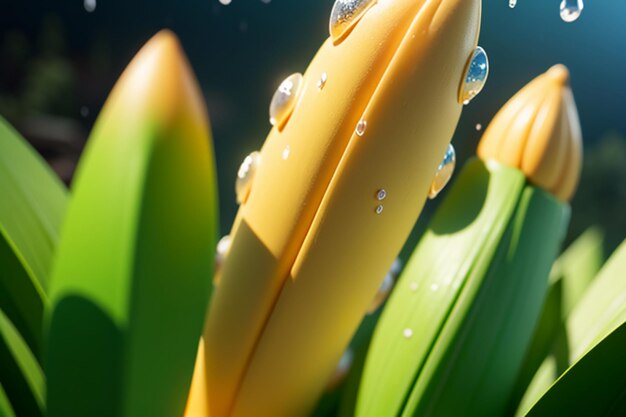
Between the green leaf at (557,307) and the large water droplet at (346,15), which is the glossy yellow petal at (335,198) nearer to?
the large water droplet at (346,15)

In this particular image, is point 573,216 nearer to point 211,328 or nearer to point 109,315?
point 211,328

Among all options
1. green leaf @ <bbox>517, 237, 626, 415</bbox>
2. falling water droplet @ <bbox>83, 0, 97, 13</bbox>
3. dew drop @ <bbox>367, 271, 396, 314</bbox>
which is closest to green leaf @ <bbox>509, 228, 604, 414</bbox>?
green leaf @ <bbox>517, 237, 626, 415</bbox>

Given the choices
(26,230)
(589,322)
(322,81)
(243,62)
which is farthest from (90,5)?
(589,322)

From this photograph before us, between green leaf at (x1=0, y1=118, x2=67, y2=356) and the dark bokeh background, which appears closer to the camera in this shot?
green leaf at (x1=0, y1=118, x2=67, y2=356)

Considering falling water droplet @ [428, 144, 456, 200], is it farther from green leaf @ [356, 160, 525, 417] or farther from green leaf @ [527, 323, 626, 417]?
green leaf @ [527, 323, 626, 417]

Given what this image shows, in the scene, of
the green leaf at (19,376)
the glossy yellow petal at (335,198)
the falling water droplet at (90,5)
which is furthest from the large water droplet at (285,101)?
the falling water droplet at (90,5)

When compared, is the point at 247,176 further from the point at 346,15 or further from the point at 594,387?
the point at 594,387

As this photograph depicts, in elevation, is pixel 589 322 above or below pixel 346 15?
below
